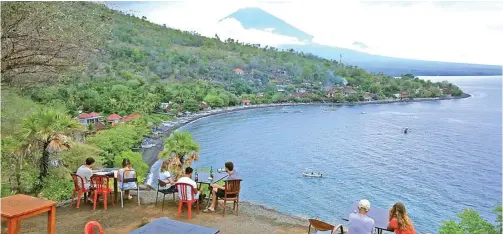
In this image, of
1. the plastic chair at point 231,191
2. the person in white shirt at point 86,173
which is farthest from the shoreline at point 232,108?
the plastic chair at point 231,191

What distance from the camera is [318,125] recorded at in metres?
53.9

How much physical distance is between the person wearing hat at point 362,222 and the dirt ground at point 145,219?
1.38 meters

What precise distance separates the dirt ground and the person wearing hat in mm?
1384

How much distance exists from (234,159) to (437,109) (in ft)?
161

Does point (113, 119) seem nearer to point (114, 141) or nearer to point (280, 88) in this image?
point (114, 141)

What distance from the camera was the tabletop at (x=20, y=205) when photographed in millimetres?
3340

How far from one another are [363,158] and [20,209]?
113 feet

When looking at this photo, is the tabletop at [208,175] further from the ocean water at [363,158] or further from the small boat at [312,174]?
the small boat at [312,174]

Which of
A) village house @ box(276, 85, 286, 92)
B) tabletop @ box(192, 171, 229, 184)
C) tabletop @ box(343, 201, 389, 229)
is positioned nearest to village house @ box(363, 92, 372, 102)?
village house @ box(276, 85, 286, 92)

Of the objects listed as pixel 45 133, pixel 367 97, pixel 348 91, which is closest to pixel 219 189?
pixel 45 133

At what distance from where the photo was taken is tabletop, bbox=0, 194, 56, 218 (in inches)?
131

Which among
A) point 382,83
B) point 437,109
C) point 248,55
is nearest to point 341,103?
point 437,109

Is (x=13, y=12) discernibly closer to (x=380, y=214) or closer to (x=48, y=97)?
(x=380, y=214)

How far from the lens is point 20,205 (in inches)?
138
